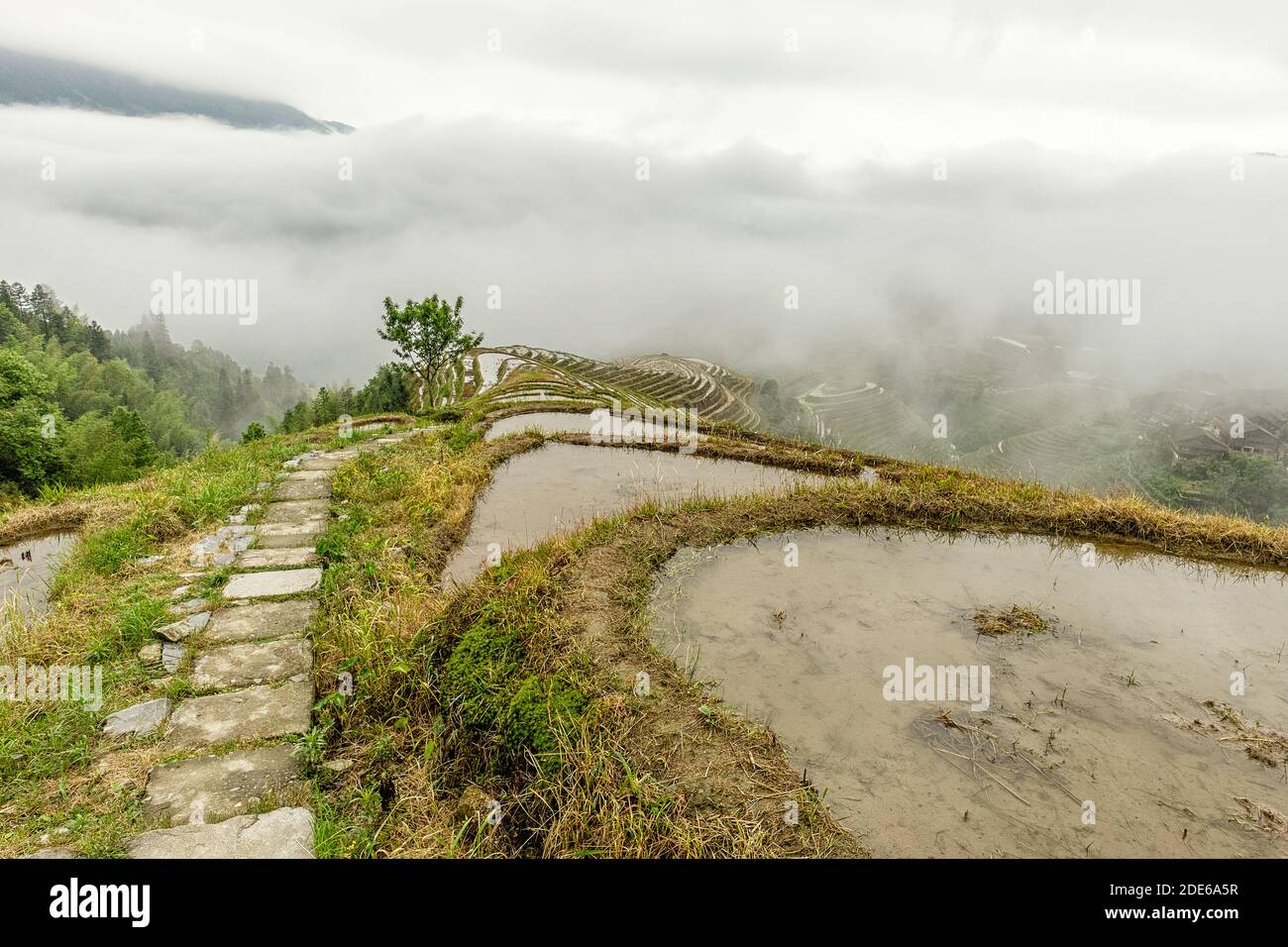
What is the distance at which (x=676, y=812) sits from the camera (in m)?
3.61

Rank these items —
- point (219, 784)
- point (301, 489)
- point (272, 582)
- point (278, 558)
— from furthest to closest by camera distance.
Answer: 1. point (301, 489)
2. point (278, 558)
3. point (272, 582)
4. point (219, 784)

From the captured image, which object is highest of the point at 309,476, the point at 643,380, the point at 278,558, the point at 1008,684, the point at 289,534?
the point at 643,380

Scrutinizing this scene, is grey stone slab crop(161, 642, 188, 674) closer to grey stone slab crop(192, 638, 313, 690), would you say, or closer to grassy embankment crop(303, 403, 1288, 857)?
grey stone slab crop(192, 638, 313, 690)

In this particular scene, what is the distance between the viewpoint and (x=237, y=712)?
420cm

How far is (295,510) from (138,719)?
423cm

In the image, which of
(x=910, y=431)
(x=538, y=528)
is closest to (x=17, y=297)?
(x=538, y=528)

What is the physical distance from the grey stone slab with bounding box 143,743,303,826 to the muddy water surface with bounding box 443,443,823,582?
317 cm

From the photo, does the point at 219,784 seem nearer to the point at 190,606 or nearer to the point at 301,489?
the point at 190,606

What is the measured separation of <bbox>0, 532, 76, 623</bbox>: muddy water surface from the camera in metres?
5.93

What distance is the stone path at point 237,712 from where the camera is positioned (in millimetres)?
3266

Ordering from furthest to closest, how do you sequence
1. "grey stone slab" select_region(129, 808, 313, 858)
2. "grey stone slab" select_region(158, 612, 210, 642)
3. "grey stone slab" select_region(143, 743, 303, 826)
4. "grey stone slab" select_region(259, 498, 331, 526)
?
"grey stone slab" select_region(259, 498, 331, 526)
"grey stone slab" select_region(158, 612, 210, 642)
"grey stone slab" select_region(143, 743, 303, 826)
"grey stone slab" select_region(129, 808, 313, 858)

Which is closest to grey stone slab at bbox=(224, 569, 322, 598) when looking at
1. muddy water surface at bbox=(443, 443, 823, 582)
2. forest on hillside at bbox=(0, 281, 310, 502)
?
muddy water surface at bbox=(443, 443, 823, 582)

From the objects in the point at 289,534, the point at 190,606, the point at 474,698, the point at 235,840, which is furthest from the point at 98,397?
the point at 235,840
